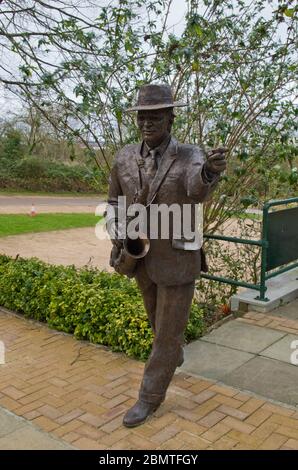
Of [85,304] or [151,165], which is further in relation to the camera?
[85,304]

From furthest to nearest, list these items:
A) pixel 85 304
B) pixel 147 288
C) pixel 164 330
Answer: pixel 85 304, pixel 147 288, pixel 164 330

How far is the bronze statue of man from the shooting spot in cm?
304

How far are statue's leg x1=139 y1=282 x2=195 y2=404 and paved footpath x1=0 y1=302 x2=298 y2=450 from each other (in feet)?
0.82

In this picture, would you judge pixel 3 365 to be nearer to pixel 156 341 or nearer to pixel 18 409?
pixel 18 409

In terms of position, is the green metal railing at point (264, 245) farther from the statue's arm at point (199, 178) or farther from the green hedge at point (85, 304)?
the statue's arm at point (199, 178)

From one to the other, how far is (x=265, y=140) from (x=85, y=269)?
2.67 m

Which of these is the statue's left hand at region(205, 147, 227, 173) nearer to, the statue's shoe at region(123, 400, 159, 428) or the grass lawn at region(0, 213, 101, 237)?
the statue's shoe at region(123, 400, 159, 428)

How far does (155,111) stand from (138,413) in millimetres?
2007

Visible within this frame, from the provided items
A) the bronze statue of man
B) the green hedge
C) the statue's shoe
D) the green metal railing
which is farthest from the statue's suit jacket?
the green metal railing

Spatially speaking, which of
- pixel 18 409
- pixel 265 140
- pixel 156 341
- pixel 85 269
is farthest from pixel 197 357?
pixel 265 140

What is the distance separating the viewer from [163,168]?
312cm

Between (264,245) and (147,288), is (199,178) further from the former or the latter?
(264,245)

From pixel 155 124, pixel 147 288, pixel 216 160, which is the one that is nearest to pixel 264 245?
pixel 147 288
